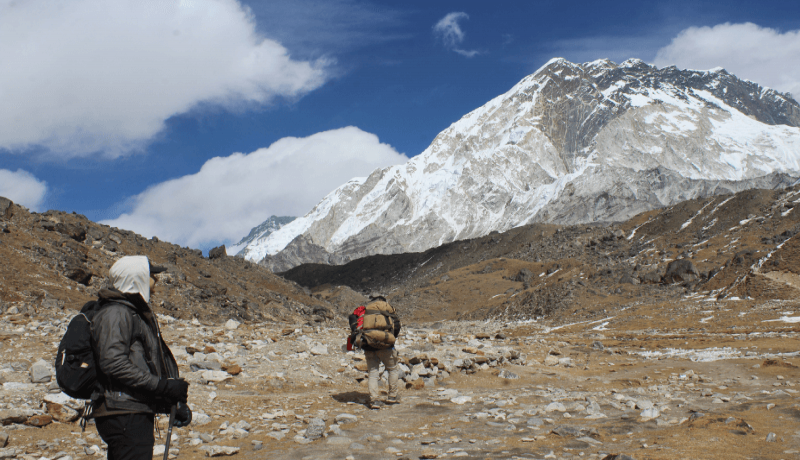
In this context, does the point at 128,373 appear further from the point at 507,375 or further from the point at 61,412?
the point at 507,375

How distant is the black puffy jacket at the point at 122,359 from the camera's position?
4141 millimetres

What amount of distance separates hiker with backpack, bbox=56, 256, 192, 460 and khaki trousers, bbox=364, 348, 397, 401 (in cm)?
588

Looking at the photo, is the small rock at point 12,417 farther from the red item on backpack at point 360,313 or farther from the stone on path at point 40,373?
the red item on backpack at point 360,313

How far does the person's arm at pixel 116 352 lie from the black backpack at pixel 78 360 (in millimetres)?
55

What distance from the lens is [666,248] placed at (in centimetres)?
5606

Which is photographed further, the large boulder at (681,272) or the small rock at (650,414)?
the large boulder at (681,272)

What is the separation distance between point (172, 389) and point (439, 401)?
711 cm

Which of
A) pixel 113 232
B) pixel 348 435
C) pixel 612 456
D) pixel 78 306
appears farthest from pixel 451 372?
pixel 113 232

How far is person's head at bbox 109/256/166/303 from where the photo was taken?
4.38 meters

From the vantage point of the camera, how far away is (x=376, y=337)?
32.2 feet

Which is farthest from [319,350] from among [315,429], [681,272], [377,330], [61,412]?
[681,272]

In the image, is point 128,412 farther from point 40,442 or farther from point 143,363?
point 40,442

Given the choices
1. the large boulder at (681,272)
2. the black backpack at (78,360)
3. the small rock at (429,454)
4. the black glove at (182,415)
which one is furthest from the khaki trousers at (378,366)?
the large boulder at (681,272)

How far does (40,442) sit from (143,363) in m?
3.71
